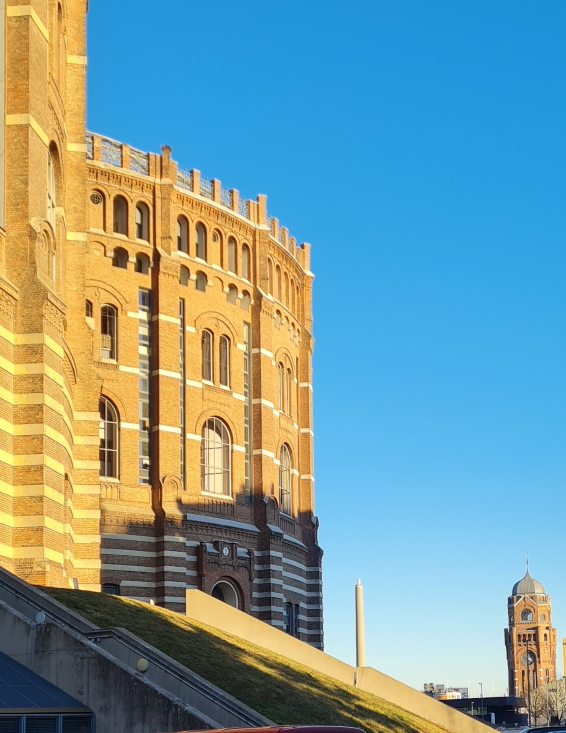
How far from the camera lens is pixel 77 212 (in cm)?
4081

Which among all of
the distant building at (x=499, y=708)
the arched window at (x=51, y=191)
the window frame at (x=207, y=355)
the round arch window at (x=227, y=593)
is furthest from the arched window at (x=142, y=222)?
the distant building at (x=499, y=708)

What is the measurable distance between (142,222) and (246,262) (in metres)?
6.08

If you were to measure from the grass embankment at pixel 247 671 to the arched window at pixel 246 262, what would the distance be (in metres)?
24.0

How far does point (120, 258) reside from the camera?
52.4m

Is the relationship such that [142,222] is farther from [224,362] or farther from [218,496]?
[218,496]

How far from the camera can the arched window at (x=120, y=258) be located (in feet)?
171

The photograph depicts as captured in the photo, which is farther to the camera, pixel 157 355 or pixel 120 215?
pixel 120 215

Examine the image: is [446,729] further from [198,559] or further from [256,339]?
[256,339]

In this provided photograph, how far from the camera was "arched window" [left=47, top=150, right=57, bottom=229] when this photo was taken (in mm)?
37625

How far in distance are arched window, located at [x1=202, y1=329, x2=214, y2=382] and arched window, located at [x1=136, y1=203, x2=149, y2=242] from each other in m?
4.82

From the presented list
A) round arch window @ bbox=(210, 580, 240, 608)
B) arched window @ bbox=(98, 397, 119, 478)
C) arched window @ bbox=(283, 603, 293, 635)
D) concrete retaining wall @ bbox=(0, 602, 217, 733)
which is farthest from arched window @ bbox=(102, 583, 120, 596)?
concrete retaining wall @ bbox=(0, 602, 217, 733)

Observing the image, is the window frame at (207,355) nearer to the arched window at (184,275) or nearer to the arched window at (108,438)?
the arched window at (184,275)

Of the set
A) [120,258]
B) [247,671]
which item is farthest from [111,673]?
[120,258]

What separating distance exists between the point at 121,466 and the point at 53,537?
18388 mm
